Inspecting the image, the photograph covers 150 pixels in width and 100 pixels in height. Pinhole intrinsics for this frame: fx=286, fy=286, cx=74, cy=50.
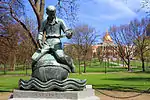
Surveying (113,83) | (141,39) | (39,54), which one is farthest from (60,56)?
(141,39)

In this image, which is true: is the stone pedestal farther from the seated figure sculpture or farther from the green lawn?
the green lawn

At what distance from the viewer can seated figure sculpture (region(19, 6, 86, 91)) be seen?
855 cm

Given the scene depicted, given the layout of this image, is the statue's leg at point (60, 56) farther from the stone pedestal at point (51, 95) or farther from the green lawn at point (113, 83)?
the green lawn at point (113, 83)

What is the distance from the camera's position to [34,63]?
9164mm

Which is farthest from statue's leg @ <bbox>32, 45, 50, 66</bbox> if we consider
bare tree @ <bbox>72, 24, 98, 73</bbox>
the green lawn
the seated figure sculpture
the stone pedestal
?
bare tree @ <bbox>72, 24, 98, 73</bbox>

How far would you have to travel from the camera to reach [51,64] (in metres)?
8.89

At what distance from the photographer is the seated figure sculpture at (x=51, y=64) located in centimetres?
855

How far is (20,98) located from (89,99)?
2041 millimetres

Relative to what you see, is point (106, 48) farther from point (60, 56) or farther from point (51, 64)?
point (51, 64)

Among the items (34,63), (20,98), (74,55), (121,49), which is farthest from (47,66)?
(121,49)

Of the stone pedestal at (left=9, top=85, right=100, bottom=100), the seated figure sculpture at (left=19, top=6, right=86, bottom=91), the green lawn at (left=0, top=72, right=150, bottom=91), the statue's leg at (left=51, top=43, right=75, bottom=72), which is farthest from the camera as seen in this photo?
the green lawn at (left=0, top=72, right=150, bottom=91)

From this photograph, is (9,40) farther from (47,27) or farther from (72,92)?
(72,92)

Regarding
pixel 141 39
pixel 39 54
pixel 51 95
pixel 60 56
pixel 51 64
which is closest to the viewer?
pixel 51 95

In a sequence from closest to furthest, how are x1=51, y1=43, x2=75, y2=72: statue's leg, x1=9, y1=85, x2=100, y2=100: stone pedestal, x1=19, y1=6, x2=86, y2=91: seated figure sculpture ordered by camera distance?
x1=9, y1=85, x2=100, y2=100: stone pedestal < x1=19, y1=6, x2=86, y2=91: seated figure sculpture < x1=51, y1=43, x2=75, y2=72: statue's leg
